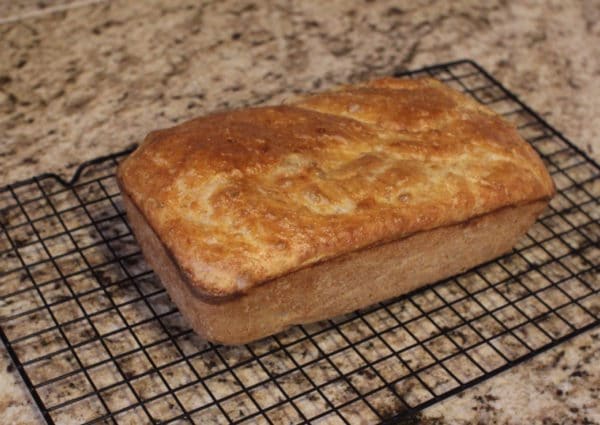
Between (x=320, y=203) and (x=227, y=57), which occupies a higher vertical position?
(x=320, y=203)

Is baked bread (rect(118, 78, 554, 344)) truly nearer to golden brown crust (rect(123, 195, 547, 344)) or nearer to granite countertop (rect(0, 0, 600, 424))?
golden brown crust (rect(123, 195, 547, 344))

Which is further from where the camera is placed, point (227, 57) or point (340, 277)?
point (227, 57)

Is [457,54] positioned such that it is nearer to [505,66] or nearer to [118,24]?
[505,66]

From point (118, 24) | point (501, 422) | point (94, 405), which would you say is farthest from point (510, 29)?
point (94, 405)

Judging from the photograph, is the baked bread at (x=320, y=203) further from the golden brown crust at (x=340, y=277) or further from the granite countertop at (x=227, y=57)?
the granite countertop at (x=227, y=57)

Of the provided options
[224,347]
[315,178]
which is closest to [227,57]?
[315,178]

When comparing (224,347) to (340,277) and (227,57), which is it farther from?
(227,57)
